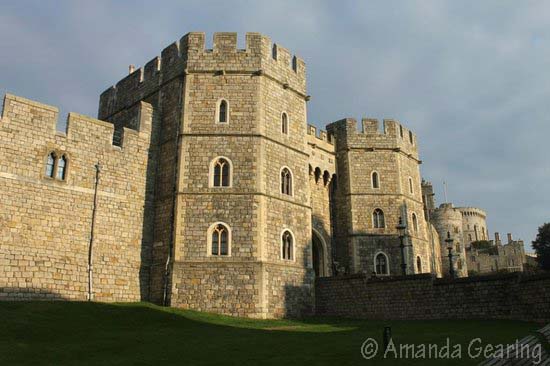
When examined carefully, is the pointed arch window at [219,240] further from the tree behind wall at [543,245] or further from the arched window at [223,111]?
the tree behind wall at [543,245]

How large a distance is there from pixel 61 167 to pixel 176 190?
442 cm

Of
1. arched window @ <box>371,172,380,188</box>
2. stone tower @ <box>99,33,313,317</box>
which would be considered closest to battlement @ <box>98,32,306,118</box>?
stone tower @ <box>99,33,313,317</box>

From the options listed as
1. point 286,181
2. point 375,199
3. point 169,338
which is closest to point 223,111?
point 286,181

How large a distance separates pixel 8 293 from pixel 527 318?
674 inches

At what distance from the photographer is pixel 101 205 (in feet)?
63.1

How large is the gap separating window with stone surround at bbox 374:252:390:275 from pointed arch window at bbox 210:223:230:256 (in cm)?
1137

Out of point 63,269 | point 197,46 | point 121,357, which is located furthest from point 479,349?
Answer: point 197,46

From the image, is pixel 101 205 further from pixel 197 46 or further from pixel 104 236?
pixel 197 46

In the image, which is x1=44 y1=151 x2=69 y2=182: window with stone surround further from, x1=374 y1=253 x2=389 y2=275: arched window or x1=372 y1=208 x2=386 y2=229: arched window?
x1=374 y1=253 x2=389 y2=275: arched window

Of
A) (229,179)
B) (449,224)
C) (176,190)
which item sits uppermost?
(449,224)

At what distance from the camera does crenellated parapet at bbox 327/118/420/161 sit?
29500mm

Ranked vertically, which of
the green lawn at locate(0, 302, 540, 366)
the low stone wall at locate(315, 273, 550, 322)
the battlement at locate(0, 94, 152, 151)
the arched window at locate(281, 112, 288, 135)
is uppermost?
the arched window at locate(281, 112, 288, 135)

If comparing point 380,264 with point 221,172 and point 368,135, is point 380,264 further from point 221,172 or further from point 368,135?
point 221,172

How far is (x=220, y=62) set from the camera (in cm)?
2169
